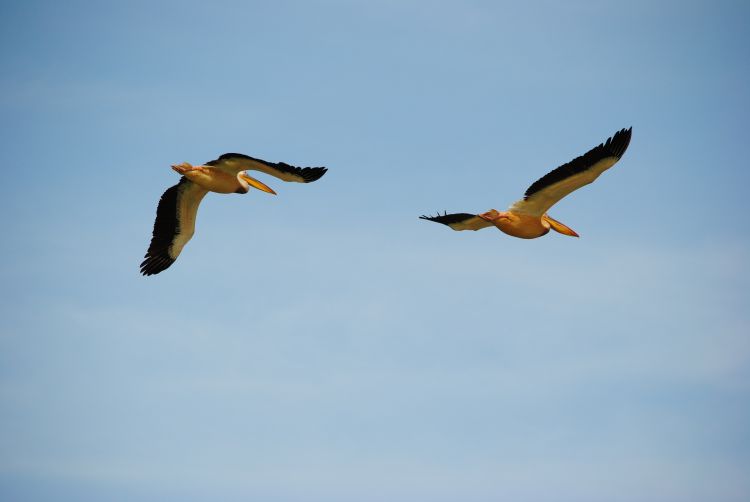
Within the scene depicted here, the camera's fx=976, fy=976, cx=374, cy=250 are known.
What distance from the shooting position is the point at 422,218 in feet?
68.9

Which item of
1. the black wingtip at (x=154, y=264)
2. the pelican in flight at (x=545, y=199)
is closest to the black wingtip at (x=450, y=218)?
the pelican in flight at (x=545, y=199)

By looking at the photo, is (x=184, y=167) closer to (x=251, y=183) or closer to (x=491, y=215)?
(x=251, y=183)

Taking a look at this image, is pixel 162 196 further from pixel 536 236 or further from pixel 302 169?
pixel 536 236

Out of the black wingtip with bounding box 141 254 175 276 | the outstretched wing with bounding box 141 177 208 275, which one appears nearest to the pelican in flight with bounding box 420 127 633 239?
the outstretched wing with bounding box 141 177 208 275

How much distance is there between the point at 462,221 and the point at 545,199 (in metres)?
1.89

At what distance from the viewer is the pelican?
69.1 ft

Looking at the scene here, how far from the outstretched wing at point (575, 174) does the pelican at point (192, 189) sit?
465cm

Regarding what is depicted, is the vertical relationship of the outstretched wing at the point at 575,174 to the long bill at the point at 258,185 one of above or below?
below

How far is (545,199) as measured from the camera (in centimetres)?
2152

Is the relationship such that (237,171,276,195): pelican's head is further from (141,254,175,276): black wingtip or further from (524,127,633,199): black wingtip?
(524,127,633,199): black wingtip

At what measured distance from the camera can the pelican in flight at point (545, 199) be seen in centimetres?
2008

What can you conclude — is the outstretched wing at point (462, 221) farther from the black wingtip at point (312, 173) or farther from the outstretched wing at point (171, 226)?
the outstretched wing at point (171, 226)

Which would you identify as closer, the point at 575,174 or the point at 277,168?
the point at 575,174

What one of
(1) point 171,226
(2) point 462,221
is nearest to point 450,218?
(2) point 462,221
